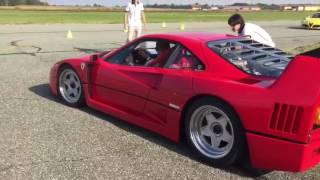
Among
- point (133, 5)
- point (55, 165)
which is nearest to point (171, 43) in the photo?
point (55, 165)

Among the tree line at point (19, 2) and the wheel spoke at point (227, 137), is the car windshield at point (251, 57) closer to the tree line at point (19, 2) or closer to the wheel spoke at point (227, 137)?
the wheel spoke at point (227, 137)

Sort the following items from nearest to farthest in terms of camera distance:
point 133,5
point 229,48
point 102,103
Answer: point 229,48
point 102,103
point 133,5

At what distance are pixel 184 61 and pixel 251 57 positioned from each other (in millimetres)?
718

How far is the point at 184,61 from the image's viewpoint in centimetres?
505

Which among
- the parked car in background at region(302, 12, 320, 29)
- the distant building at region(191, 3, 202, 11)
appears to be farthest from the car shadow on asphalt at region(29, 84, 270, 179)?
the distant building at region(191, 3, 202, 11)

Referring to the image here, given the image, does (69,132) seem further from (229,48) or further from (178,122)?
(229,48)

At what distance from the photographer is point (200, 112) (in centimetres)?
→ 466

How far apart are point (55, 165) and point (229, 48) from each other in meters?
2.20

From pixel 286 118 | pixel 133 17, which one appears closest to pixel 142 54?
pixel 286 118

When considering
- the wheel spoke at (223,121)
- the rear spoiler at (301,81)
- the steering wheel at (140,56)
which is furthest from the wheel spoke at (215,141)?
the steering wheel at (140,56)

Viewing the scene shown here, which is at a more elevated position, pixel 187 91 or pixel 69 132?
pixel 187 91

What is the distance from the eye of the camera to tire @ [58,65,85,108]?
6555 mm

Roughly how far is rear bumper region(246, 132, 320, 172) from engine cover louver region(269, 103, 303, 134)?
11 cm

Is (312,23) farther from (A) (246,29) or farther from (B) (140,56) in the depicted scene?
(B) (140,56)
